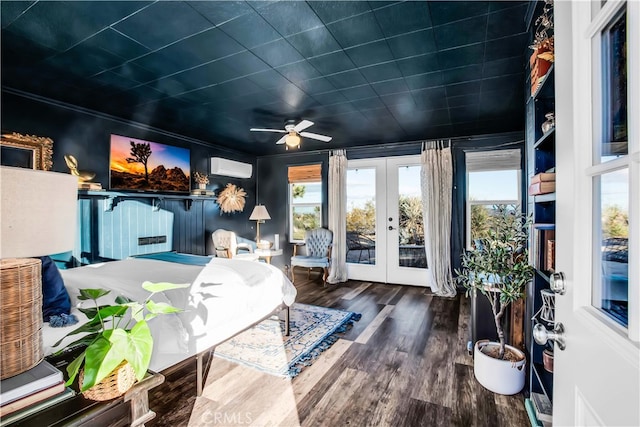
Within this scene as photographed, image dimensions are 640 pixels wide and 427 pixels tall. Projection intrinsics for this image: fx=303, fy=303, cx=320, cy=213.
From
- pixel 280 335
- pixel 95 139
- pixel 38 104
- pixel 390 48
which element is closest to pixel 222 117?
pixel 95 139

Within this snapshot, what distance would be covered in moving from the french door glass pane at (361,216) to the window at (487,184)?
5.19ft

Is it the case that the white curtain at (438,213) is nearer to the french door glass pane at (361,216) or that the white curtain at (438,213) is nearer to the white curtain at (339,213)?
the french door glass pane at (361,216)

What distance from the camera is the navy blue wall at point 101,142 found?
3.11m

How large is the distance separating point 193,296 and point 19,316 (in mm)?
1362

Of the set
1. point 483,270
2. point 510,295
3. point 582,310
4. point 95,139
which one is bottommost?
point 510,295

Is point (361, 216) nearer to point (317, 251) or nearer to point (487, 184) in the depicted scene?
point (317, 251)

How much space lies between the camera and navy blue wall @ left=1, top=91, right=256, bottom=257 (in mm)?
3114

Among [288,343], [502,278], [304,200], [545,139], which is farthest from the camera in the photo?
[304,200]

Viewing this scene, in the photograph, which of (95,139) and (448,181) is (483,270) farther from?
(95,139)

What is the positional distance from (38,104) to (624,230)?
4.58 metres

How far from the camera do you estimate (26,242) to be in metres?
0.76

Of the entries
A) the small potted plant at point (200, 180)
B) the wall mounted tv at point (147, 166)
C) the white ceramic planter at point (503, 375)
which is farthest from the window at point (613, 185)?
the small potted plant at point (200, 180)

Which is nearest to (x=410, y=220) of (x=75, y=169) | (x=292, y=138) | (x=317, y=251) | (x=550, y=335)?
(x=317, y=251)

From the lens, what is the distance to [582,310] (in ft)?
2.39
